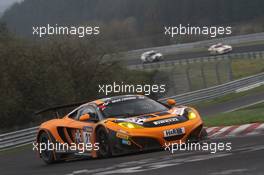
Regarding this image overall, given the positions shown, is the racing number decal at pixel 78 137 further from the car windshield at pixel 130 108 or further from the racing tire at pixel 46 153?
the racing tire at pixel 46 153

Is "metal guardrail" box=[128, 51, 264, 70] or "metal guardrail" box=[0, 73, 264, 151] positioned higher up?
"metal guardrail" box=[128, 51, 264, 70]

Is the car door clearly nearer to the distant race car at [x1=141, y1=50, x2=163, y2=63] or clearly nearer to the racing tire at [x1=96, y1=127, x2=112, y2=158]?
the racing tire at [x1=96, y1=127, x2=112, y2=158]

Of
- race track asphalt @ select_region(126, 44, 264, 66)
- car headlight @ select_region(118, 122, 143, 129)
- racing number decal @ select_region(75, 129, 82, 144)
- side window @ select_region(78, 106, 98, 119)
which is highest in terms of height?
race track asphalt @ select_region(126, 44, 264, 66)

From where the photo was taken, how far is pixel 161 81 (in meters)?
39.3

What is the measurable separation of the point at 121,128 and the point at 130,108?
104cm

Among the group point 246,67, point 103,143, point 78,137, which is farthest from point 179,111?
point 246,67

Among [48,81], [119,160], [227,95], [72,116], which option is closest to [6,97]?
[48,81]

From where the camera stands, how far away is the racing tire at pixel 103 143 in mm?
11227

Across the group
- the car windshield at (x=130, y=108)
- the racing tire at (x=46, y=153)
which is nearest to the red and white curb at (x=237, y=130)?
the car windshield at (x=130, y=108)

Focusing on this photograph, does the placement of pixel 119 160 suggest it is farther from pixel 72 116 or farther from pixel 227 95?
pixel 227 95

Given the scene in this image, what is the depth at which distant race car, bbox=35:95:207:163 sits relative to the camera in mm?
10977

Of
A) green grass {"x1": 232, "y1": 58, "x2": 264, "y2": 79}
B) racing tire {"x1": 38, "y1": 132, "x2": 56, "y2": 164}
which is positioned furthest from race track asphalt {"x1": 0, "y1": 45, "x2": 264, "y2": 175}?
green grass {"x1": 232, "y1": 58, "x2": 264, "y2": 79}

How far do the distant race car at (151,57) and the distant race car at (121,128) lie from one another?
48.9 meters

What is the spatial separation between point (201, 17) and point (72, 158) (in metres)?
66.2
